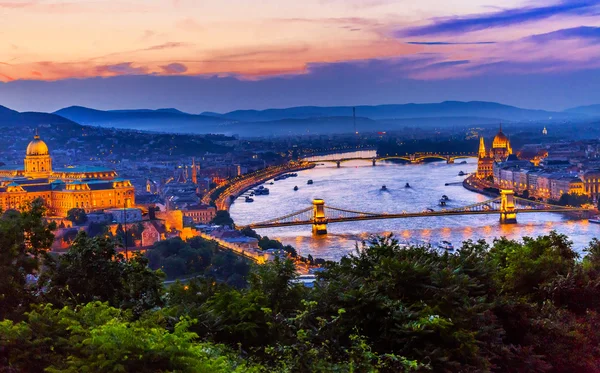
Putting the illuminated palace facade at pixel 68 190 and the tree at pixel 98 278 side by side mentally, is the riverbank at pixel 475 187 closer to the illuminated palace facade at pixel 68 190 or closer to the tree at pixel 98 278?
the illuminated palace facade at pixel 68 190

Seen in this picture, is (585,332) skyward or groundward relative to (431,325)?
groundward

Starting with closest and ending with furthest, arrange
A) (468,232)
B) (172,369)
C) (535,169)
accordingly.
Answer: (172,369), (468,232), (535,169)

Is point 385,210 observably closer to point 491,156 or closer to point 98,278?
point 98,278

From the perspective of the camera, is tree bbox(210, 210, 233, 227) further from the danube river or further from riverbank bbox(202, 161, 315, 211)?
riverbank bbox(202, 161, 315, 211)

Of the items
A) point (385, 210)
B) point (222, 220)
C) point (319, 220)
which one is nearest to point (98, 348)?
point (319, 220)

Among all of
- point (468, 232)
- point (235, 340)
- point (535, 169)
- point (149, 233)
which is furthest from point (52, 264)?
point (535, 169)

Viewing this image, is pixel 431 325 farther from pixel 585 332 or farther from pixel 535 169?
pixel 535 169
